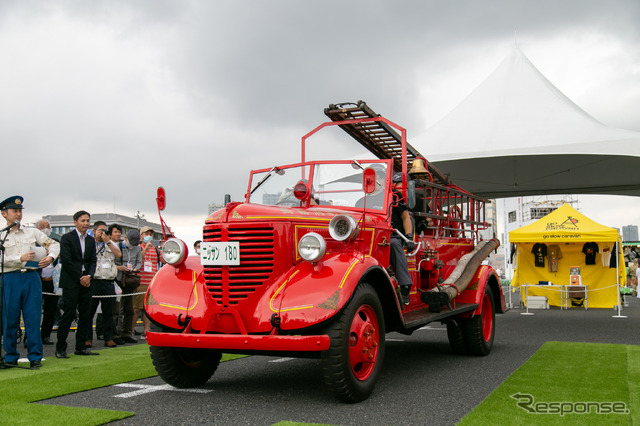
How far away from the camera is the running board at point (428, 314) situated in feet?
19.9

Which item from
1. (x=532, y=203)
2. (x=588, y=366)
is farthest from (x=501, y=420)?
(x=532, y=203)

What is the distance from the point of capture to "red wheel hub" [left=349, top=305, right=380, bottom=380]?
16.3ft

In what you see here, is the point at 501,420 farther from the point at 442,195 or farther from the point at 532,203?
the point at 532,203

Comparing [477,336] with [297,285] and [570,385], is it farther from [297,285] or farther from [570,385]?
[297,285]

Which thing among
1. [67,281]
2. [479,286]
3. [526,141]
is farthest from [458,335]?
[526,141]

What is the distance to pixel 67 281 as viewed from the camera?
25.4ft

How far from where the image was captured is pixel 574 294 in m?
18.4

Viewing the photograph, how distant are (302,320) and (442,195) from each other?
154 inches

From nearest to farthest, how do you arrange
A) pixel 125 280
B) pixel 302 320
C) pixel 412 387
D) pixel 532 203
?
pixel 302 320
pixel 412 387
pixel 125 280
pixel 532 203

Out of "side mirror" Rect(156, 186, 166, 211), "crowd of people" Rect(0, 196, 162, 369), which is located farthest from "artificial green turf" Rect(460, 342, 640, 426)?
"crowd of people" Rect(0, 196, 162, 369)

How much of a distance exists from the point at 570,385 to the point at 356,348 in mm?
2325

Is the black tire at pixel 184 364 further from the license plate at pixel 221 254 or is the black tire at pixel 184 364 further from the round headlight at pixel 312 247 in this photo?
the round headlight at pixel 312 247

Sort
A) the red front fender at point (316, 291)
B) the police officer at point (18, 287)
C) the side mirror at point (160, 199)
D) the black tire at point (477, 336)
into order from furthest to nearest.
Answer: the black tire at point (477, 336) < the police officer at point (18, 287) < the side mirror at point (160, 199) < the red front fender at point (316, 291)

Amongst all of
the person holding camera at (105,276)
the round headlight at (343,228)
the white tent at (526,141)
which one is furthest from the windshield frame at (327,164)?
the white tent at (526,141)
